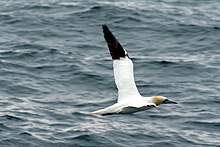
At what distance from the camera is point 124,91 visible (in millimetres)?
18375

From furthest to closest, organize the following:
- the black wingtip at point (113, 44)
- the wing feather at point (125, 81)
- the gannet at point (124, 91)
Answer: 1. the black wingtip at point (113, 44)
2. the wing feather at point (125, 81)
3. the gannet at point (124, 91)

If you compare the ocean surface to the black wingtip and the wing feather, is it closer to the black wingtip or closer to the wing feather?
the wing feather

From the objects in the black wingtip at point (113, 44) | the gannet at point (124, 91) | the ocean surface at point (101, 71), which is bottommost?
the ocean surface at point (101, 71)

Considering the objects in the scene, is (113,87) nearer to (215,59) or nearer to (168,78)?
(168,78)

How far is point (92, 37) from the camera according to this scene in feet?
97.9

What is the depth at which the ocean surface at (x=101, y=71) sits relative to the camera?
21156 millimetres

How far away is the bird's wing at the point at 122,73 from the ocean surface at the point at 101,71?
240cm

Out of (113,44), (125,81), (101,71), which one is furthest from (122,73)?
(101,71)

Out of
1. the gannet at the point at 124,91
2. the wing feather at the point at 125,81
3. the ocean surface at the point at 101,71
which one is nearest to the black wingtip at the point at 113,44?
the gannet at the point at 124,91

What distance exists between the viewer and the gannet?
17594mm

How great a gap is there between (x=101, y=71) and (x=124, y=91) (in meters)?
7.50

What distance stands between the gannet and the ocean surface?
2.37 meters

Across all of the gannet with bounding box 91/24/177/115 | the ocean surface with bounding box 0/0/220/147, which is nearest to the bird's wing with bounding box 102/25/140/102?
the gannet with bounding box 91/24/177/115

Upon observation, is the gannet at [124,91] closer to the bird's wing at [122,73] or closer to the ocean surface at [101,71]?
the bird's wing at [122,73]
